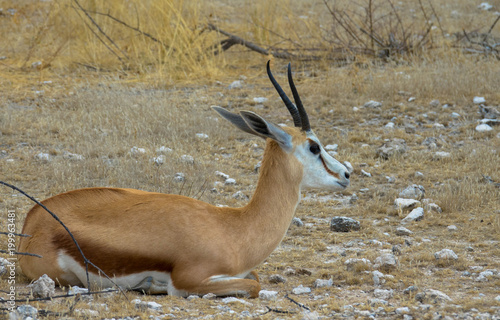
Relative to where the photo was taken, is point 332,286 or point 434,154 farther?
point 434,154

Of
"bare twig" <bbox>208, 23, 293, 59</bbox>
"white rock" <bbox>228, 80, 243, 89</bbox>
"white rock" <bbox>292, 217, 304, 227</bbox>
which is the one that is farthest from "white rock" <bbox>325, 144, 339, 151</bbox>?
"bare twig" <bbox>208, 23, 293, 59</bbox>

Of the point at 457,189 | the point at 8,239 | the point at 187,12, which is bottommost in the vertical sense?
the point at 8,239

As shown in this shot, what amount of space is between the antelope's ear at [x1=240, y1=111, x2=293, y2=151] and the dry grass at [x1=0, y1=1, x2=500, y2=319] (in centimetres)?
94

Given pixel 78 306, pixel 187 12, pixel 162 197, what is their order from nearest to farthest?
pixel 78 306, pixel 162 197, pixel 187 12

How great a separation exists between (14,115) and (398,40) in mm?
6465

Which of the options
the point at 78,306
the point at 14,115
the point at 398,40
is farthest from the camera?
the point at 398,40

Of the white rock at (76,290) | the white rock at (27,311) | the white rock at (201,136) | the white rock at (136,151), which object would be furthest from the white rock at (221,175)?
the white rock at (27,311)

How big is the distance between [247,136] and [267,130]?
3793 mm

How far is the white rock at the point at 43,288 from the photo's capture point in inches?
148

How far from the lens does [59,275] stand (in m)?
4.08

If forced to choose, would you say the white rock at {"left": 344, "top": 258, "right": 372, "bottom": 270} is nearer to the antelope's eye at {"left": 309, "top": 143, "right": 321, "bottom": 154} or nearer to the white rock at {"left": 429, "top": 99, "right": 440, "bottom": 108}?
the antelope's eye at {"left": 309, "top": 143, "right": 321, "bottom": 154}

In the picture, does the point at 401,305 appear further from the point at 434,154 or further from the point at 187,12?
the point at 187,12

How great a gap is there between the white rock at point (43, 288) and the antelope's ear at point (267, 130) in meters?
1.52

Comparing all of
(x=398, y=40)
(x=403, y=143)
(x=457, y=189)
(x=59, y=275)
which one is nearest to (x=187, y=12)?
(x=398, y=40)
